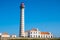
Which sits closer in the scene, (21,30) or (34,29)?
(21,30)

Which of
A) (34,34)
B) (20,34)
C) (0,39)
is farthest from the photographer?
(34,34)

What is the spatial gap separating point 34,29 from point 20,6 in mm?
12772

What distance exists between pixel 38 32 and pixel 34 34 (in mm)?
1781

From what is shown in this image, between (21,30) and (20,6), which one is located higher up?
(20,6)

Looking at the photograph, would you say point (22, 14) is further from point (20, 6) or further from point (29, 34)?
point (29, 34)

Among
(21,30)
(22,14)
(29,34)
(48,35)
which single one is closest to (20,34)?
(21,30)

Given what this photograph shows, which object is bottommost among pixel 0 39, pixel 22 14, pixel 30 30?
pixel 0 39

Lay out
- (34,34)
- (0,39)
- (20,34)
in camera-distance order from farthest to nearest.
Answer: (34,34) → (20,34) → (0,39)

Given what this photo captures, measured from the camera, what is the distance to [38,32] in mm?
63719

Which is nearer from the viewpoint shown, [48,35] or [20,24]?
[20,24]

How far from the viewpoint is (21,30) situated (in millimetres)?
52750

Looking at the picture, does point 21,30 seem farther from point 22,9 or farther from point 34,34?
point 34,34

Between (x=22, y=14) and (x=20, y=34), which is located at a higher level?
(x=22, y=14)

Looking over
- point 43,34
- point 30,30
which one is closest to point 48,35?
point 43,34
